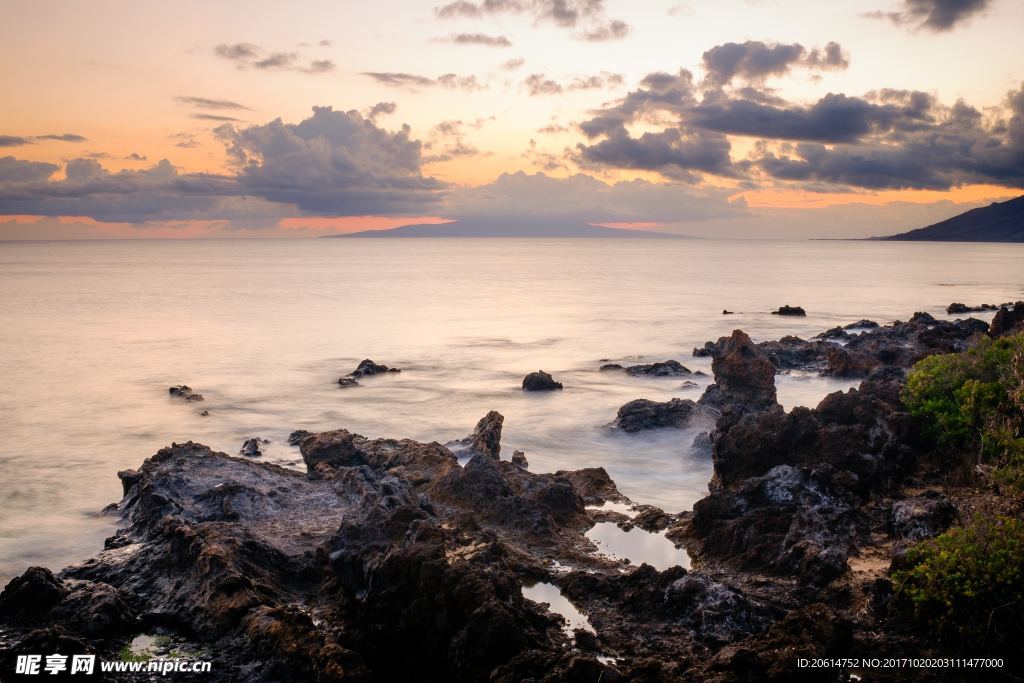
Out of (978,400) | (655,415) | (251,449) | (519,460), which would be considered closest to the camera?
(978,400)

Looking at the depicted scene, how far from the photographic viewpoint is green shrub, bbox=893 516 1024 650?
1009 cm

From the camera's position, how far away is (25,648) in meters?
9.62

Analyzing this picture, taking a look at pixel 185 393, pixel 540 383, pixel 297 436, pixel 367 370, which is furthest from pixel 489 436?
pixel 367 370

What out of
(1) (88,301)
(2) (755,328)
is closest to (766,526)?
(2) (755,328)

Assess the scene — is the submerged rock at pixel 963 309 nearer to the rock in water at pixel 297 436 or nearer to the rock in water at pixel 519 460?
the rock in water at pixel 519 460

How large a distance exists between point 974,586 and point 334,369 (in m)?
36.6

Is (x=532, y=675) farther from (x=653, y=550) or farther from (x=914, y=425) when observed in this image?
(x=914, y=425)

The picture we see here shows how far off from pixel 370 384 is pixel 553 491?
2221 cm

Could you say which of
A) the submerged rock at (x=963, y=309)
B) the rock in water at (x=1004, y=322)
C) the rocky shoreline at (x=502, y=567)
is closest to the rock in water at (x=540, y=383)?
the rocky shoreline at (x=502, y=567)

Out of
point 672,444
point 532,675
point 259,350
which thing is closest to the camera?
point 532,675

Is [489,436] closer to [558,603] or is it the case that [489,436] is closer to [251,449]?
[251,449]

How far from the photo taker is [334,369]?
143 ft

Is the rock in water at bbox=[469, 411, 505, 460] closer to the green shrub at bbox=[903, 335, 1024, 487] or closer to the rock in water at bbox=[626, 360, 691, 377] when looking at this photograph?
the green shrub at bbox=[903, 335, 1024, 487]

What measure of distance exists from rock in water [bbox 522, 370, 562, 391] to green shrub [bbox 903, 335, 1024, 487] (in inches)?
663
